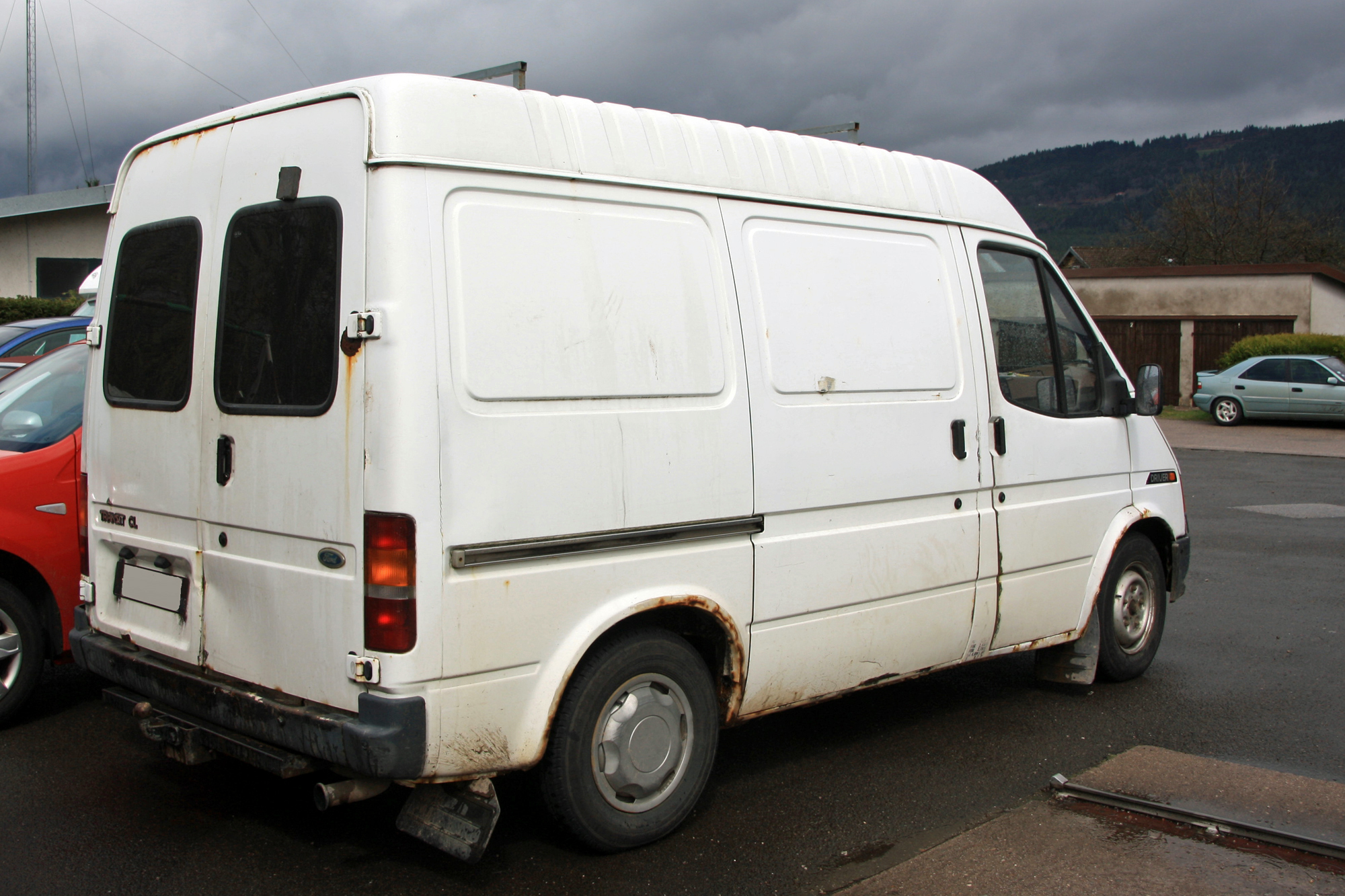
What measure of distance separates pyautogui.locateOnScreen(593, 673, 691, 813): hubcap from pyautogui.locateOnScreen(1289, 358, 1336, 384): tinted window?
2269 centimetres

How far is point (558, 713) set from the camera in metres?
3.59

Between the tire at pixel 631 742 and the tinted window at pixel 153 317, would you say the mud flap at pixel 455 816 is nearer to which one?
the tire at pixel 631 742

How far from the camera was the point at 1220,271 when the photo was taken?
95.0 feet

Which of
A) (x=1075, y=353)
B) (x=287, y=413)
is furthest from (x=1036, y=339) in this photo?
(x=287, y=413)

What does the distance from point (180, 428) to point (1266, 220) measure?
6180 centimetres

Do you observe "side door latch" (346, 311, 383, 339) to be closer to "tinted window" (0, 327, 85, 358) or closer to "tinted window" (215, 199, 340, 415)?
"tinted window" (215, 199, 340, 415)

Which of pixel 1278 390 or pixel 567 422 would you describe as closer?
pixel 567 422

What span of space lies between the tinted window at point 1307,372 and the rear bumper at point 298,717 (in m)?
23.7

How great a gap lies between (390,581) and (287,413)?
672 mm

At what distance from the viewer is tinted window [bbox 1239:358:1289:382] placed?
2305cm

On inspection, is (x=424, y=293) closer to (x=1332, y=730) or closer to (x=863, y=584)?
(x=863, y=584)

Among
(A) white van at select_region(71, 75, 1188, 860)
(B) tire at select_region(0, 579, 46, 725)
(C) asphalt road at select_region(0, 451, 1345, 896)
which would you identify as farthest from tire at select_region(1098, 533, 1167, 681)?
(B) tire at select_region(0, 579, 46, 725)

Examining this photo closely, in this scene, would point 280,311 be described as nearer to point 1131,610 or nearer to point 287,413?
point 287,413

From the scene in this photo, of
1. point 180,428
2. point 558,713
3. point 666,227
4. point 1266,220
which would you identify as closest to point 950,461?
point 666,227
